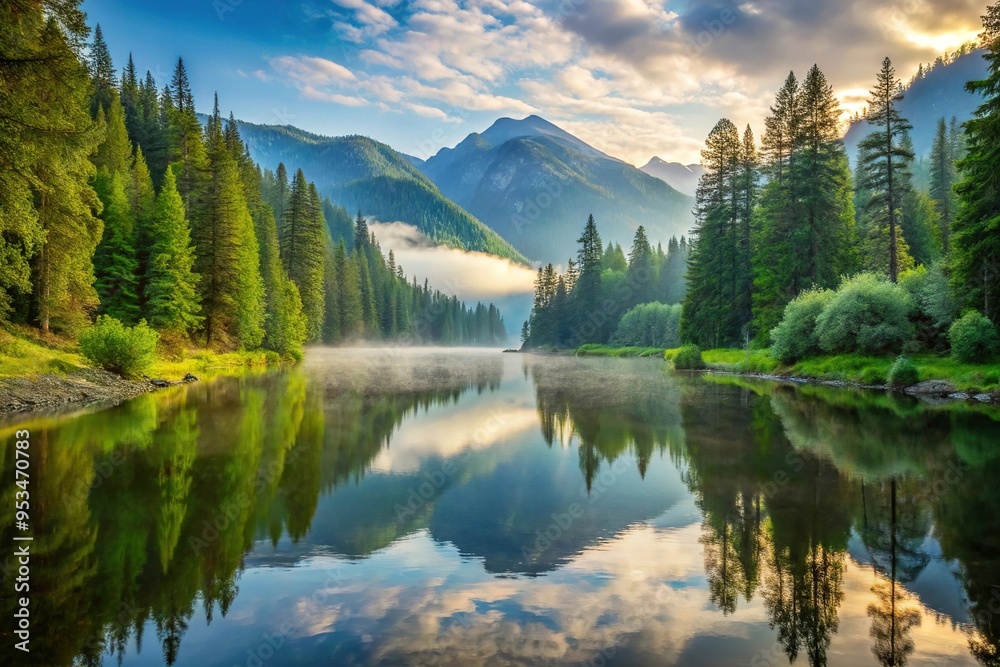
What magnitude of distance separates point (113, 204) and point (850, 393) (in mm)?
50501

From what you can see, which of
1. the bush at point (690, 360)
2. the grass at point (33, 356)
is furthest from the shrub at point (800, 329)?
the grass at point (33, 356)

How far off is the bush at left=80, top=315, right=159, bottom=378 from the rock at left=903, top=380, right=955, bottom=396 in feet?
134

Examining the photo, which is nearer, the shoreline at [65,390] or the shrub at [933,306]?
the shoreline at [65,390]

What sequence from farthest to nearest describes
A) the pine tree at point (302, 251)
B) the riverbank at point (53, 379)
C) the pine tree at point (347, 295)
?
the pine tree at point (347, 295) < the pine tree at point (302, 251) < the riverbank at point (53, 379)

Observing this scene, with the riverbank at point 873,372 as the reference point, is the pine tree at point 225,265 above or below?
above

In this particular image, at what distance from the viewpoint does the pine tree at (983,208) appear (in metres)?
29.5

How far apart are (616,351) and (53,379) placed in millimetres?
81296

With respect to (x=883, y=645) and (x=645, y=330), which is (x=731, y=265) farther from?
(x=883, y=645)

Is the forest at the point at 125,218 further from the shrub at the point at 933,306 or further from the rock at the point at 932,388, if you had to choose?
the shrub at the point at 933,306

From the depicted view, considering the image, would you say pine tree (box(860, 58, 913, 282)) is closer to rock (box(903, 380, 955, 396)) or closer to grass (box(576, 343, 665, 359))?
rock (box(903, 380, 955, 396))

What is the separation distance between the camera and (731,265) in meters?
60.2

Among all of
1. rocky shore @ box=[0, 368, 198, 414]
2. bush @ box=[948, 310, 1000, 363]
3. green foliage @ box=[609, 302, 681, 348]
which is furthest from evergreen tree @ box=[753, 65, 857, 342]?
rocky shore @ box=[0, 368, 198, 414]

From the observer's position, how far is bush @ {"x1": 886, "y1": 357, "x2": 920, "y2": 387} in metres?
31.2

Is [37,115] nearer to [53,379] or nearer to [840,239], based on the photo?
[53,379]
